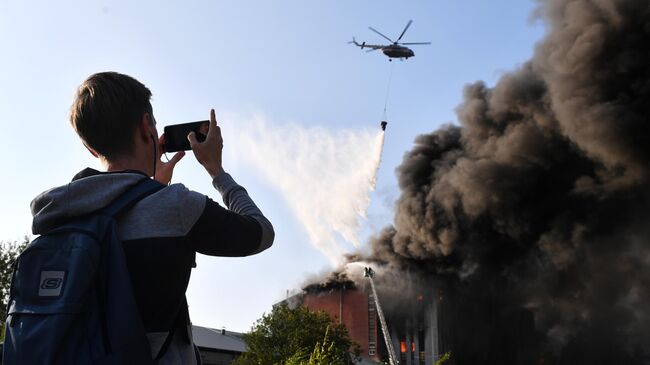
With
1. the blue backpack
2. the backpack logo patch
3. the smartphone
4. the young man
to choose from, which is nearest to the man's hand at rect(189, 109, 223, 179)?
the smartphone

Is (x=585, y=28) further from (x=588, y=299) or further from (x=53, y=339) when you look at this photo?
(x=53, y=339)

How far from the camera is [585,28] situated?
41469 mm

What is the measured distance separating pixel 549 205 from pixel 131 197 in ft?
173

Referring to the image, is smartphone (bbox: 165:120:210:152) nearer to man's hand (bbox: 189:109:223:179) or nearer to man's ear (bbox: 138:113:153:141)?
man's hand (bbox: 189:109:223:179)

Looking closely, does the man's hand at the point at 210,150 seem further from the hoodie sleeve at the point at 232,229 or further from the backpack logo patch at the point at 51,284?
the backpack logo patch at the point at 51,284

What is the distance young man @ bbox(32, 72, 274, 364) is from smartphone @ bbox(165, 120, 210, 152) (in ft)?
0.59

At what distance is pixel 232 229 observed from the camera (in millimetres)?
1941

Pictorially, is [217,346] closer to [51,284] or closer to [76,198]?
[76,198]

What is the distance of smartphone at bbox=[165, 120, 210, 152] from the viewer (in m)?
2.34

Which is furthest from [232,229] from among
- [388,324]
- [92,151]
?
[388,324]

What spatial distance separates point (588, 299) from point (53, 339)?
221 feet

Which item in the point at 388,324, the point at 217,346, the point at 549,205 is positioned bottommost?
the point at 217,346

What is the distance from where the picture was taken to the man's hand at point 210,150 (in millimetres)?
2264

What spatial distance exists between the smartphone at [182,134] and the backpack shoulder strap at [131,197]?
0.43 metres
